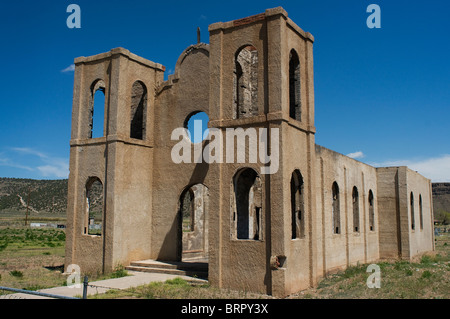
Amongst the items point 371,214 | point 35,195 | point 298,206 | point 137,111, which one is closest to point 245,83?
point 137,111

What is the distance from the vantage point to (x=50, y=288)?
11.7 meters

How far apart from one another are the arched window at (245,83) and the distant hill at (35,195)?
71190mm

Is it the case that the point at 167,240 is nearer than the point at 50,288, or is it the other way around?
the point at 50,288

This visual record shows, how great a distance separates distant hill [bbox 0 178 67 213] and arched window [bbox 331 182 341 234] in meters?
71.7

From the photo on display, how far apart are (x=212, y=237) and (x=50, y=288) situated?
15.4 feet

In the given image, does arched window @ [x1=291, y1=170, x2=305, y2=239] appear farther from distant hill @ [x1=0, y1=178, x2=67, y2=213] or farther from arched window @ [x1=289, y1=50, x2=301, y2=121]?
distant hill @ [x1=0, y1=178, x2=67, y2=213]

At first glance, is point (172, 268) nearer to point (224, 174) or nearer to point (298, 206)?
point (224, 174)

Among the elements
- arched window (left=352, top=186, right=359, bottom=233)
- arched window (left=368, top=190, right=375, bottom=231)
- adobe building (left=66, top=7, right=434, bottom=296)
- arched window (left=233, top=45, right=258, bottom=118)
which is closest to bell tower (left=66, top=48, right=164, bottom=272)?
adobe building (left=66, top=7, right=434, bottom=296)

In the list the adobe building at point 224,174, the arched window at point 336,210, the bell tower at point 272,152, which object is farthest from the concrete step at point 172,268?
the arched window at point 336,210

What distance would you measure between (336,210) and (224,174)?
6.88 m

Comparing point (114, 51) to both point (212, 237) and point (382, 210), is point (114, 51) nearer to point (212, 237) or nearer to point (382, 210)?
point (212, 237)
